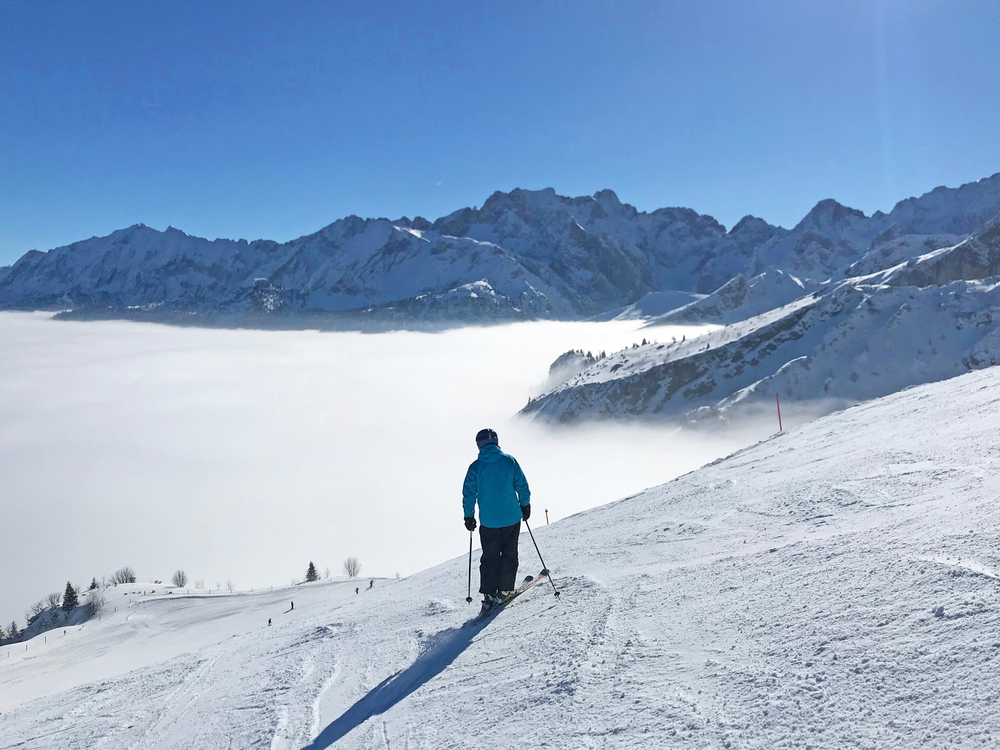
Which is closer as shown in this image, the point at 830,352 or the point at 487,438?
the point at 487,438

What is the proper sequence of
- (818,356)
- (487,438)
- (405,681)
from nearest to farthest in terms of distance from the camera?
(405,681) → (487,438) → (818,356)

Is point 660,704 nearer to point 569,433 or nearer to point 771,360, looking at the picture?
point 771,360

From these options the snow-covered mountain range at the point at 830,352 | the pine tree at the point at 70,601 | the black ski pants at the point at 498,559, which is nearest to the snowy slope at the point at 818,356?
the snow-covered mountain range at the point at 830,352

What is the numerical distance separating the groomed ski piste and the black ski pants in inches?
18.4

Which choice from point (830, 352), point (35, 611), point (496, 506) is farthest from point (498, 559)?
point (35, 611)

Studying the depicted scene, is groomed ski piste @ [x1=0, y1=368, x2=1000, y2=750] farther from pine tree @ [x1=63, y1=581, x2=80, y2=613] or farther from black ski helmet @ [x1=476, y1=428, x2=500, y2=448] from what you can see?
pine tree @ [x1=63, y1=581, x2=80, y2=613]

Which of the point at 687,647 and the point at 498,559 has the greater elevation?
the point at 498,559

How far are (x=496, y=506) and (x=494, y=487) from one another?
10.2 inches

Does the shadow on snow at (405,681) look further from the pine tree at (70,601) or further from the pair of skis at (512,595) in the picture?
the pine tree at (70,601)

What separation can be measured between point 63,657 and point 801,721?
51.6m

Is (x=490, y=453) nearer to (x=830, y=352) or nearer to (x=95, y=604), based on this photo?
(x=95, y=604)

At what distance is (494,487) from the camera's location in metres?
8.22

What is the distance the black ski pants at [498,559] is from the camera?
820cm

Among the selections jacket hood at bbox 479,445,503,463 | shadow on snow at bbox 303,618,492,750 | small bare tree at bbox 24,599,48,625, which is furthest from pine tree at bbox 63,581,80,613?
jacket hood at bbox 479,445,503,463
